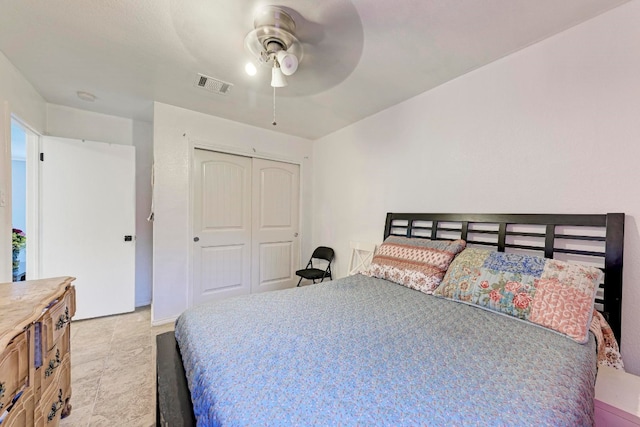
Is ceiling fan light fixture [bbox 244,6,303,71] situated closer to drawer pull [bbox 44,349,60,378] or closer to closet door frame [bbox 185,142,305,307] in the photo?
closet door frame [bbox 185,142,305,307]

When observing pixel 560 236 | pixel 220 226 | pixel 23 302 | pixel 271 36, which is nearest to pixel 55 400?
pixel 23 302

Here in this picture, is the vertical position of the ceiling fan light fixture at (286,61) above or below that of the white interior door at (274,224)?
above

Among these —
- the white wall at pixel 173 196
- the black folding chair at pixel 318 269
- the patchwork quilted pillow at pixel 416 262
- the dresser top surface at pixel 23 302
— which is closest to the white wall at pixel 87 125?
the white wall at pixel 173 196

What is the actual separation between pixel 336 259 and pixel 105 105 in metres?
3.25

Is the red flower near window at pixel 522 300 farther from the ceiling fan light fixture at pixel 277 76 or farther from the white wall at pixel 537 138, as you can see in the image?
the ceiling fan light fixture at pixel 277 76

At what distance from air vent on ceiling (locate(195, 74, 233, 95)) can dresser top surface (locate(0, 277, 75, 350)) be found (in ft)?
5.81

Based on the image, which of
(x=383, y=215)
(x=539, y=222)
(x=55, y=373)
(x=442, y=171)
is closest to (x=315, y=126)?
(x=383, y=215)

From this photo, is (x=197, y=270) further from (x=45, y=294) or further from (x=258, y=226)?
(x=45, y=294)

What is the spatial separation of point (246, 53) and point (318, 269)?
267cm

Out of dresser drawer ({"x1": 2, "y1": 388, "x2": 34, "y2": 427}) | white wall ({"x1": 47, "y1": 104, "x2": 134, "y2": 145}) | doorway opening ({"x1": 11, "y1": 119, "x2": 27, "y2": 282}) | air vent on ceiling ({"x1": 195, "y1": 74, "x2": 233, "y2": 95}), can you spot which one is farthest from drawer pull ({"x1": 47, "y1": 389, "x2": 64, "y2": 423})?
doorway opening ({"x1": 11, "y1": 119, "x2": 27, "y2": 282})

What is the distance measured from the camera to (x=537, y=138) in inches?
69.3

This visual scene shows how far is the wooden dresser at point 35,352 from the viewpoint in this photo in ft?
2.94

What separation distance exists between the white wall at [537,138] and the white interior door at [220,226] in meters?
1.75

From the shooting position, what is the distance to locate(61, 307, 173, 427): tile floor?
1564mm
